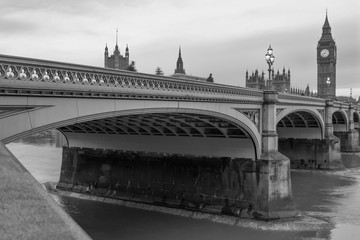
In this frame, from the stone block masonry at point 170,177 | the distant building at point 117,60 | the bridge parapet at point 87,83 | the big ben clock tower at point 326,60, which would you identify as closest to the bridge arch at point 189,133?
the stone block masonry at point 170,177

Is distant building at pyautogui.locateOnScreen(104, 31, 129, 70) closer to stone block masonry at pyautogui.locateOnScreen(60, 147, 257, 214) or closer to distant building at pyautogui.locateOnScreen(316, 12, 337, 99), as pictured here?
stone block masonry at pyautogui.locateOnScreen(60, 147, 257, 214)

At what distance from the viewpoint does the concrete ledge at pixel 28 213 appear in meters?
4.33

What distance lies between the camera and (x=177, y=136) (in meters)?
24.2

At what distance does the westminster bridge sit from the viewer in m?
10.7

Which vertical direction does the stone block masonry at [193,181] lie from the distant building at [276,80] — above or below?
below

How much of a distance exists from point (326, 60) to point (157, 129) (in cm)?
11584

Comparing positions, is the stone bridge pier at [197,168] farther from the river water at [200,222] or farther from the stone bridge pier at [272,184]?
the river water at [200,222]

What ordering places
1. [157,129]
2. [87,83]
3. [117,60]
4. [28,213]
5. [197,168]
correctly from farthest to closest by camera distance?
1. [117,60]
2. [157,129]
3. [197,168]
4. [87,83]
5. [28,213]

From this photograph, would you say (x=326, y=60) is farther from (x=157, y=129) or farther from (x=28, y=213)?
(x=28, y=213)

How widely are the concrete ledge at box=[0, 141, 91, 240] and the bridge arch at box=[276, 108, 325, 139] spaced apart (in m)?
35.9

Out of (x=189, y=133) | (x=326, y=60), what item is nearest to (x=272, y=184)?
(x=189, y=133)

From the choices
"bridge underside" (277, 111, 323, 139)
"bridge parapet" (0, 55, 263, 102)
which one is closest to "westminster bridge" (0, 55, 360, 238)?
"bridge parapet" (0, 55, 263, 102)

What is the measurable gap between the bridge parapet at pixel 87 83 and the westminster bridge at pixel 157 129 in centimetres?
3

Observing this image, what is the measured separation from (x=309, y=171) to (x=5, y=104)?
113 ft
